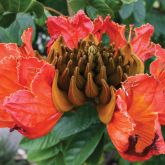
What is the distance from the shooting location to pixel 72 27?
0.98 metres

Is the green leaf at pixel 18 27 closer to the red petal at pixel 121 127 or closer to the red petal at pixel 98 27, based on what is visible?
the red petal at pixel 98 27

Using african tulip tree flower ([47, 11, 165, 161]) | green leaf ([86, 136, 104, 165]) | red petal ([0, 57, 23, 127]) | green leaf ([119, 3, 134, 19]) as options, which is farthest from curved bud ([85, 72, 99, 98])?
green leaf ([119, 3, 134, 19])

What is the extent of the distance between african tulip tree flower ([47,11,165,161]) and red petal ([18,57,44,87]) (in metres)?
0.03

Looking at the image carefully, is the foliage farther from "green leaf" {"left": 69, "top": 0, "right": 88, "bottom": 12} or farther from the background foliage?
"green leaf" {"left": 69, "top": 0, "right": 88, "bottom": 12}

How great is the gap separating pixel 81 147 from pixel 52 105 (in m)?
0.22

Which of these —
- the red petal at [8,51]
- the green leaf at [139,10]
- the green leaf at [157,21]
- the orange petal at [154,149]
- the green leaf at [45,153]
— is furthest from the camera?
the green leaf at [157,21]

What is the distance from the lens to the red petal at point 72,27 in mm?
970

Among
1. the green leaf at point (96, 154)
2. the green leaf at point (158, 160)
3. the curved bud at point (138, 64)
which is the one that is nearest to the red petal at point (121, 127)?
the curved bud at point (138, 64)

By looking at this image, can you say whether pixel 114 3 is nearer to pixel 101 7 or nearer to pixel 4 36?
pixel 101 7

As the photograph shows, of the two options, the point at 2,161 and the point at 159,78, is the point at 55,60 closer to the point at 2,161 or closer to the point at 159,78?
the point at 159,78

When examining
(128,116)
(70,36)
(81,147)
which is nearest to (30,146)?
(81,147)

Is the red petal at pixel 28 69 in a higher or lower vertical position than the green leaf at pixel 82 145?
higher

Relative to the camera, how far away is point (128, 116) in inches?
Answer: 31.4

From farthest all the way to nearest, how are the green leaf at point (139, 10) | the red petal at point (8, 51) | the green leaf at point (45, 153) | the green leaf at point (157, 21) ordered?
the green leaf at point (157, 21)
the green leaf at point (139, 10)
the green leaf at point (45, 153)
the red petal at point (8, 51)
